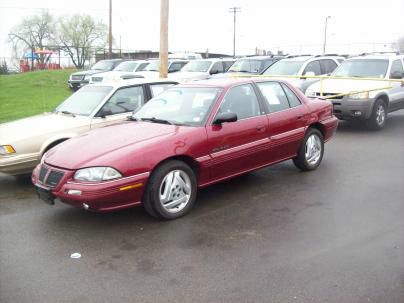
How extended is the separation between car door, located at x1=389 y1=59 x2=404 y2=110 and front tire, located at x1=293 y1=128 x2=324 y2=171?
480cm

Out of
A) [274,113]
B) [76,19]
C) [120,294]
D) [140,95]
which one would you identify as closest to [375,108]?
[274,113]

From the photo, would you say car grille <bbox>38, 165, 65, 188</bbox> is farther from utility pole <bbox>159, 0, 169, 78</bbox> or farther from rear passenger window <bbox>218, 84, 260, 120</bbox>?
utility pole <bbox>159, 0, 169, 78</bbox>

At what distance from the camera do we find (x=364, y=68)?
1183 cm

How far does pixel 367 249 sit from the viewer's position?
4219 millimetres

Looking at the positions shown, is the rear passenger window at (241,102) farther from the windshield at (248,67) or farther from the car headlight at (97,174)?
the windshield at (248,67)

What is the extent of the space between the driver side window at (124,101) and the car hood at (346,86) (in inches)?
207

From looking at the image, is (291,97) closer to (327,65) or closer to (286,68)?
(286,68)

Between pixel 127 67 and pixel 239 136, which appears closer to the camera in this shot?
pixel 239 136

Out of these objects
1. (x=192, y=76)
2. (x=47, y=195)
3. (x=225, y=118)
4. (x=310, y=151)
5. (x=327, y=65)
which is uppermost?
(x=327, y=65)

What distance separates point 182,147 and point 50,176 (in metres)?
1.49

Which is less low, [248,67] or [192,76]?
[248,67]

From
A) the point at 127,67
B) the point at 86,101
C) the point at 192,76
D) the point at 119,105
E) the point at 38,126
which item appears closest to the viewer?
the point at 38,126

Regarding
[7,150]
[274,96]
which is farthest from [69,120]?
[274,96]

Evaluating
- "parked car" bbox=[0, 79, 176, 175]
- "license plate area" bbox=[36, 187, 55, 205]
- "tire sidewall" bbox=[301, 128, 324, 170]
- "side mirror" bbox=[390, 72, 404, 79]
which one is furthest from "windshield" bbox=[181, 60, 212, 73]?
"license plate area" bbox=[36, 187, 55, 205]
